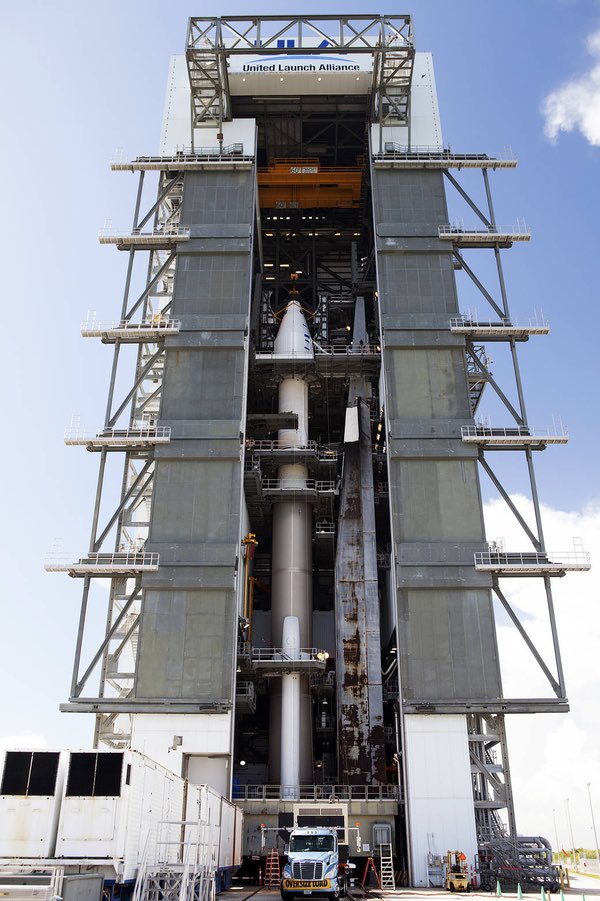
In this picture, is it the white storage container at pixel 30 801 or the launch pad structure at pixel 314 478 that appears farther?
the launch pad structure at pixel 314 478

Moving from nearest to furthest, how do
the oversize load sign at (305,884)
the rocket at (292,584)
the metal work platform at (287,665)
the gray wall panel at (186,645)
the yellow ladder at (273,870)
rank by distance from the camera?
the oversize load sign at (305,884)
the yellow ladder at (273,870)
the gray wall panel at (186,645)
the rocket at (292,584)
the metal work platform at (287,665)

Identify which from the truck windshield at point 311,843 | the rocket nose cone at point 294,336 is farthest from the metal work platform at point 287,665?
the rocket nose cone at point 294,336

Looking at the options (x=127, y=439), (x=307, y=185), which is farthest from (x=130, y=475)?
(x=307, y=185)

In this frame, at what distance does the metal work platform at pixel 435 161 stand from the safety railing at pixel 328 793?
36.3 metres

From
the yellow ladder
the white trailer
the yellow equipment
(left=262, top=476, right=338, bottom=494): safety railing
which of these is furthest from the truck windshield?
(left=262, top=476, right=338, bottom=494): safety railing

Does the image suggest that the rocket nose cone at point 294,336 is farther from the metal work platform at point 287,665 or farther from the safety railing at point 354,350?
the metal work platform at point 287,665

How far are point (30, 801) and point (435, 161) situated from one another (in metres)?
44.5

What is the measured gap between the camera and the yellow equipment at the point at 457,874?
3256cm

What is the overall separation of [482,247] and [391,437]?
48.0 feet

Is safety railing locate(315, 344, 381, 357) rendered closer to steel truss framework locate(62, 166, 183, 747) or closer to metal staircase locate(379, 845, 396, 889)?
steel truss framework locate(62, 166, 183, 747)

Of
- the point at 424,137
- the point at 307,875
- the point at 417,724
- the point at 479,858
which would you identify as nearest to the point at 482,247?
the point at 424,137

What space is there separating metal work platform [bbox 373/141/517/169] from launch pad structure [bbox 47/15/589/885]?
144mm

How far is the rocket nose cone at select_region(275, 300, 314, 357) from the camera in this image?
52.2 metres

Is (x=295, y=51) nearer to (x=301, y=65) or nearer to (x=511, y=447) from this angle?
(x=301, y=65)
